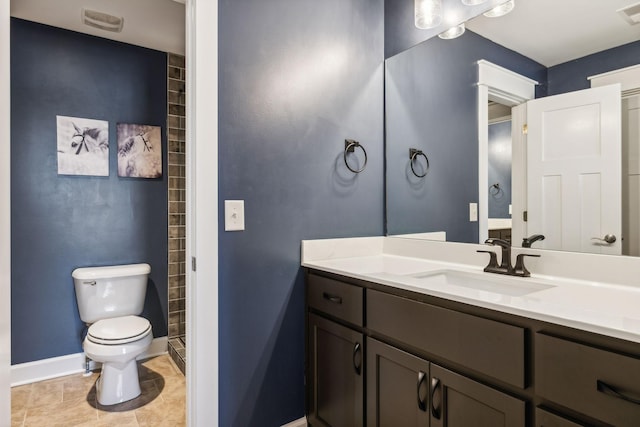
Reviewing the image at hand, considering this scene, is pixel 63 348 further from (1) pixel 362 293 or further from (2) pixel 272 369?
(1) pixel 362 293

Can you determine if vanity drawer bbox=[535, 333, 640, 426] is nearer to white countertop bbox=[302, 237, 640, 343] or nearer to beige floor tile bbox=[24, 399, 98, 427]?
white countertop bbox=[302, 237, 640, 343]

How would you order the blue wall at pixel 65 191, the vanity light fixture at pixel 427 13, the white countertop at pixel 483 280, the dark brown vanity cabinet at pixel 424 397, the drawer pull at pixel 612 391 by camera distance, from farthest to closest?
the blue wall at pixel 65 191 → the vanity light fixture at pixel 427 13 → the dark brown vanity cabinet at pixel 424 397 → the white countertop at pixel 483 280 → the drawer pull at pixel 612 391

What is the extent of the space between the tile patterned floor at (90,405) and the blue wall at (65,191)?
9.9 inches

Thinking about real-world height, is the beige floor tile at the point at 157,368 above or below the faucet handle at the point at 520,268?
below

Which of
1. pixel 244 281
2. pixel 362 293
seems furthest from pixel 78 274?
pixel 362 293

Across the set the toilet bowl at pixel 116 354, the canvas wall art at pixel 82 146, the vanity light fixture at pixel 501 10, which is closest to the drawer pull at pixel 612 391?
the vanity light fixture at pixel 501 10

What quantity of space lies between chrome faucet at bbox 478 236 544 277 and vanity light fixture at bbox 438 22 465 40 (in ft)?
3.21

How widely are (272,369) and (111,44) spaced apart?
8.14ft

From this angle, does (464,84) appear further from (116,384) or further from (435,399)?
(116,384)

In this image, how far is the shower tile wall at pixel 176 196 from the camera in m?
2.83

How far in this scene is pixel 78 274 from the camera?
7.88 feet

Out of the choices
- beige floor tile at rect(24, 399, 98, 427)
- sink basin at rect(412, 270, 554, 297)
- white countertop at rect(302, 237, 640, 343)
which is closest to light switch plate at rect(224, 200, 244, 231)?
white countertop at rect(302, 237, 640, 343)

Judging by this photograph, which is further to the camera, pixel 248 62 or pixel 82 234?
pixel 82 234

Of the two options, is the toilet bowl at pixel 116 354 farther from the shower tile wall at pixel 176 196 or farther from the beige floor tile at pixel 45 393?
the shower tile wall at pixel 176 196
